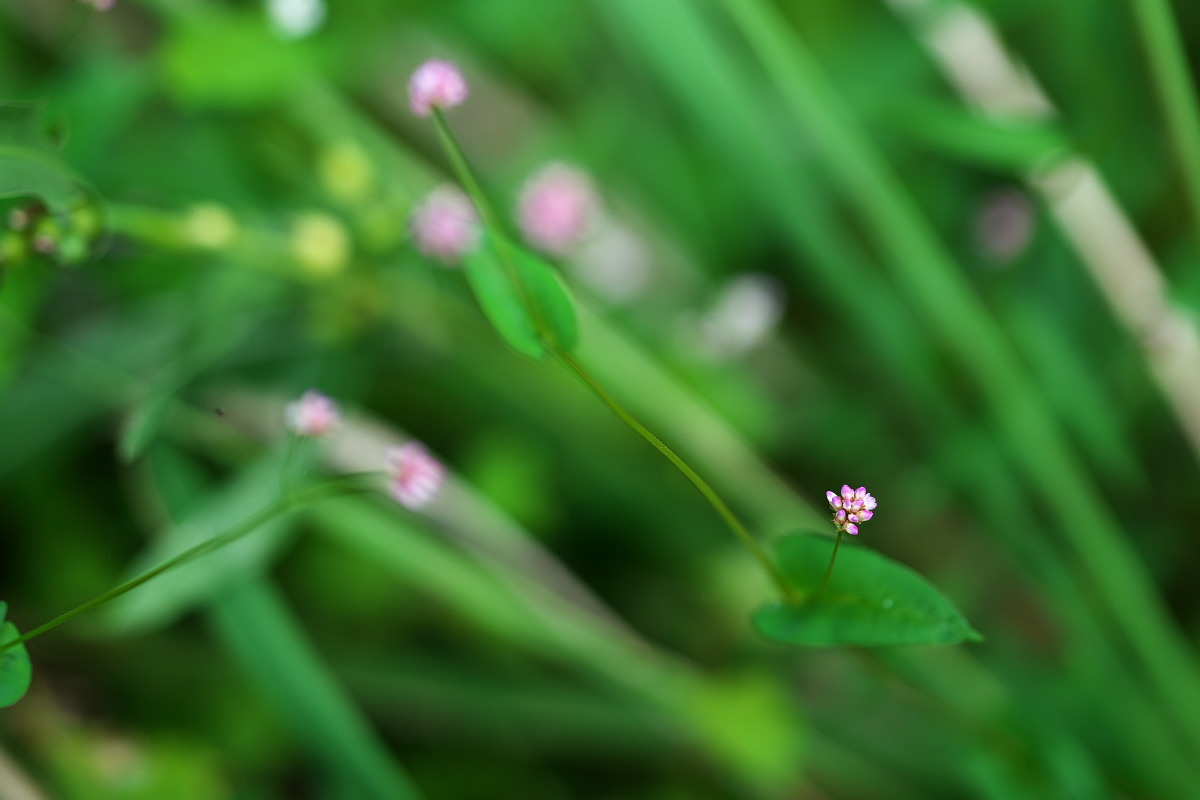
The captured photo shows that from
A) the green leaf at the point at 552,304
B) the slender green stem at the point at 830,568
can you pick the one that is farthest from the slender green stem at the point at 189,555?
the slender green stem at the point at 830,568

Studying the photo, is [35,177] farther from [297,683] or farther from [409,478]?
[297,683]

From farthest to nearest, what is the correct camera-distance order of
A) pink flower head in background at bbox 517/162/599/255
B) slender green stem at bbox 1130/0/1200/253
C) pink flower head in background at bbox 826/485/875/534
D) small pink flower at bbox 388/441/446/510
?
1. pink flower head in background at bbox 517/162/599/255
2. slender green stem at bbox 1130/0/1200/253
3. small pink flower at bbox 388/441/446/510
4. pink flower head in background at bbox 826/485/875/534

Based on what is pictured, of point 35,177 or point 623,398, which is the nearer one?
point 35,177

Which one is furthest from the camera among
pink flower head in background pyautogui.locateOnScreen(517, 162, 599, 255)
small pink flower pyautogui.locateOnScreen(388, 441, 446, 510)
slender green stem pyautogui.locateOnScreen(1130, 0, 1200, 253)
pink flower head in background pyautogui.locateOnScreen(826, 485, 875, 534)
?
pink flower head in background pyautogui.locateOnScreen(517, 162, 599, 255)

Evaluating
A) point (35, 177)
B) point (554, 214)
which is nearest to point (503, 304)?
point (35, 177)

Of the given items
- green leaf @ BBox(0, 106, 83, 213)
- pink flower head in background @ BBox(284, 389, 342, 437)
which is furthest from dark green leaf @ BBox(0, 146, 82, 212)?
pink flower head in background @ BBox(284, 389, 342, 437)

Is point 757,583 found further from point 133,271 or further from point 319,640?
point 133,271

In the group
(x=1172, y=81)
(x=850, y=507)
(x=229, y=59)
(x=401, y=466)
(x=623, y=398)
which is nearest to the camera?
(x=850, y=507)

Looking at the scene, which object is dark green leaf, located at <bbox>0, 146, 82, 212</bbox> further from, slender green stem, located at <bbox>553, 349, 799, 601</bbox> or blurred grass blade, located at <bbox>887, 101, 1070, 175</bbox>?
blurred grass blade, located at <bbox>887, 101, 1070, 175</bbox>
